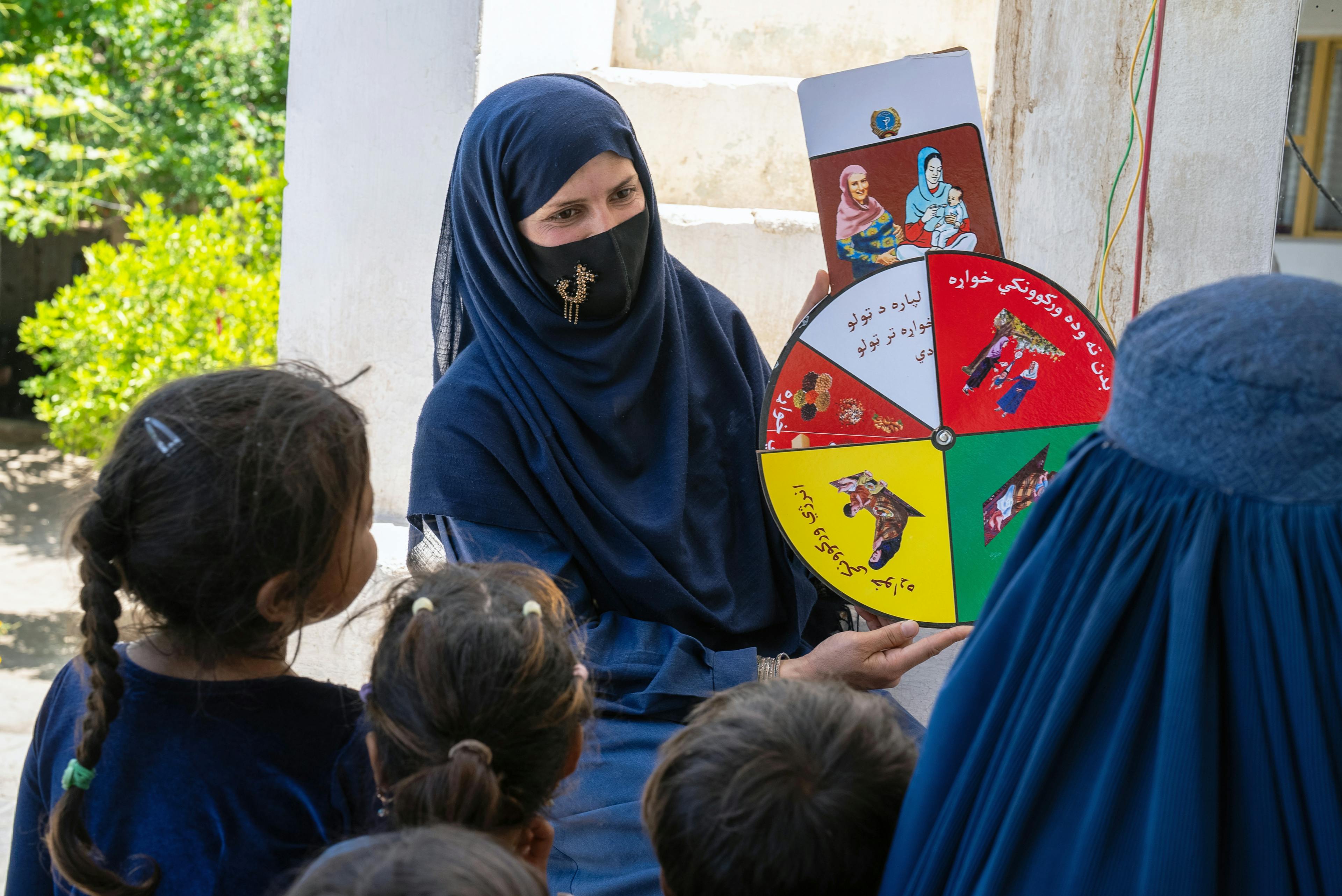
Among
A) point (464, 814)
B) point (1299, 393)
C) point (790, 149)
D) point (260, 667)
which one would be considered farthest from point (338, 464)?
point (790, 149)

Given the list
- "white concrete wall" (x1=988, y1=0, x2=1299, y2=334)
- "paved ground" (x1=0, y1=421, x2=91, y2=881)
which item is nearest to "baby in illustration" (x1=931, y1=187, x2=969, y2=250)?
"white concrete wall" (x1=988, y1=0, x2=1299, y2=334)

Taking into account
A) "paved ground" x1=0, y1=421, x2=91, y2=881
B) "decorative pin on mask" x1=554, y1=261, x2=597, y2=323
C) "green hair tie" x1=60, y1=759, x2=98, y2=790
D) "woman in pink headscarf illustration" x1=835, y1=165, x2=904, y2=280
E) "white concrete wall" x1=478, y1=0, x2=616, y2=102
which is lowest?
"paved ground" x1=0, y1=421, x2=91, y2=881

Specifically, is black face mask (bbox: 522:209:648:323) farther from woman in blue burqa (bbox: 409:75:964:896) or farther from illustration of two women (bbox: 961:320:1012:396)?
illustration of two women (bbox: 961:320:1012:396)

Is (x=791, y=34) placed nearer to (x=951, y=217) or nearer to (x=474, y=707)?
(x=951, y=217)

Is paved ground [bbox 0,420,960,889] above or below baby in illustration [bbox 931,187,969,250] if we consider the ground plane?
below

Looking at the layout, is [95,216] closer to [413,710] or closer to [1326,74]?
[413,710]

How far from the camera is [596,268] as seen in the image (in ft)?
6.73

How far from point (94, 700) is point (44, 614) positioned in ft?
17.9

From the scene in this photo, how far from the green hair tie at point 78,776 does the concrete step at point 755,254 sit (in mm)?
2209

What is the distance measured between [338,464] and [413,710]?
0.34m

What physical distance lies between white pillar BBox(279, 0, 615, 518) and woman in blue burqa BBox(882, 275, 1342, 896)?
2.25 metres

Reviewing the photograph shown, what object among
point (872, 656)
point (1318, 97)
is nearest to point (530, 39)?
point (872, 656)

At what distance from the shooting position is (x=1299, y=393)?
0.87m

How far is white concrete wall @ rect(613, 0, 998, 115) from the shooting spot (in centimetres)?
379
